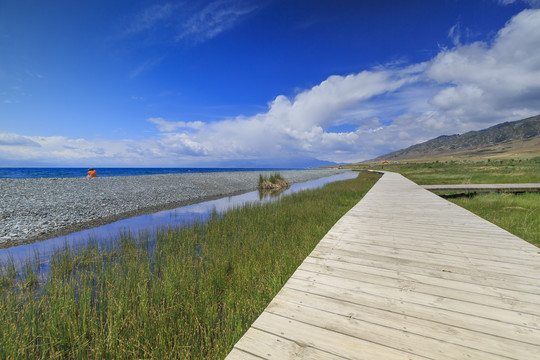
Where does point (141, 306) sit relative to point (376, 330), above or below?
below

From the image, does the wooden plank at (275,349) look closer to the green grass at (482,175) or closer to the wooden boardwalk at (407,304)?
the wooden boardwalk at (407,304)

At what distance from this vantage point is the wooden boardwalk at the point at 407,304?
5.16 ft

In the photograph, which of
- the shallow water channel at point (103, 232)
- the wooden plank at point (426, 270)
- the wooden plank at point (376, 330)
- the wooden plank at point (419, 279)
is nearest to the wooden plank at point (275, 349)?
the wooden plank at point (376, 330)

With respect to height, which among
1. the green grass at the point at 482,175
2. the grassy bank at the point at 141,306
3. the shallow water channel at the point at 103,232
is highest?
the green grass at the point at 482,175

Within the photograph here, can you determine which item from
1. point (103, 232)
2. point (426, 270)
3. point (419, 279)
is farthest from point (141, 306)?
point (103, 232)

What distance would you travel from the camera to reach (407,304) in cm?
207

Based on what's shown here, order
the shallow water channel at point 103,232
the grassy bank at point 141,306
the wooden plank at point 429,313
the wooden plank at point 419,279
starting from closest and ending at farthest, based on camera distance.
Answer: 1. the wooden plank at point 429,313
2. the wooden plank at point 419,279
3. the grassy bank at point 141,306
4. the shallow water channel at point 103,232

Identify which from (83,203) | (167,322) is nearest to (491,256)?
(167,322)

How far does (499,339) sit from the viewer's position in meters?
1.63

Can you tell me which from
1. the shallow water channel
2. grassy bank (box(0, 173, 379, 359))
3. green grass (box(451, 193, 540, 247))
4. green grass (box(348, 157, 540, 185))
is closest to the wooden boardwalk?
grassy bank (box(0, 173, 379, 359))

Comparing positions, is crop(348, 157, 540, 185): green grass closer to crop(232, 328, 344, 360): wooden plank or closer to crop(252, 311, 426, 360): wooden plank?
crop(252, 311, 426, 360): wooden plank

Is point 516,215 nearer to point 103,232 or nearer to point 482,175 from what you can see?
point 103,232

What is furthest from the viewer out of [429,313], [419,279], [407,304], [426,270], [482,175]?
[482,175]

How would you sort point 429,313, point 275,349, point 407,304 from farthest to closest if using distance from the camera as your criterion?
point 407,304 < point 429,313 < point 275,349
